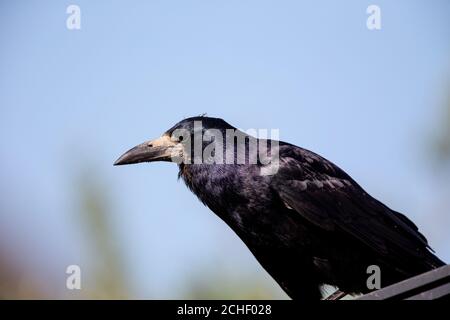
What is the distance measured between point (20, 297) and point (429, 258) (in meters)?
4.80

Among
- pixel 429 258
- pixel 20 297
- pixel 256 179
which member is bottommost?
pixel 20 297

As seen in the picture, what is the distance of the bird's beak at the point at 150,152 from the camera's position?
23.4ft

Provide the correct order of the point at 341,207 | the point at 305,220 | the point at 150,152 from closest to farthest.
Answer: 1. the point at 305,220
2. the point at 341,207
3. the point at 150,152

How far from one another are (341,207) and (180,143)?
4.97 ft

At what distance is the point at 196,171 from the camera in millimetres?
6996

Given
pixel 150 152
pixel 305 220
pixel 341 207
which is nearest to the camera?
pixel 305 220

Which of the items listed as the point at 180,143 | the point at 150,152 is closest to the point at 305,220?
the point at 180,143

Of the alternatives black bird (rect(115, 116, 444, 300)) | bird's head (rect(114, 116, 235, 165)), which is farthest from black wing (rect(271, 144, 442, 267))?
bird's head (rect(114, 116, 235, 165))

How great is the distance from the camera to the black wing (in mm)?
6355

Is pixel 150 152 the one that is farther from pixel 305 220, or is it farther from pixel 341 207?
pixel 341 207

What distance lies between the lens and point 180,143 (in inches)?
285
